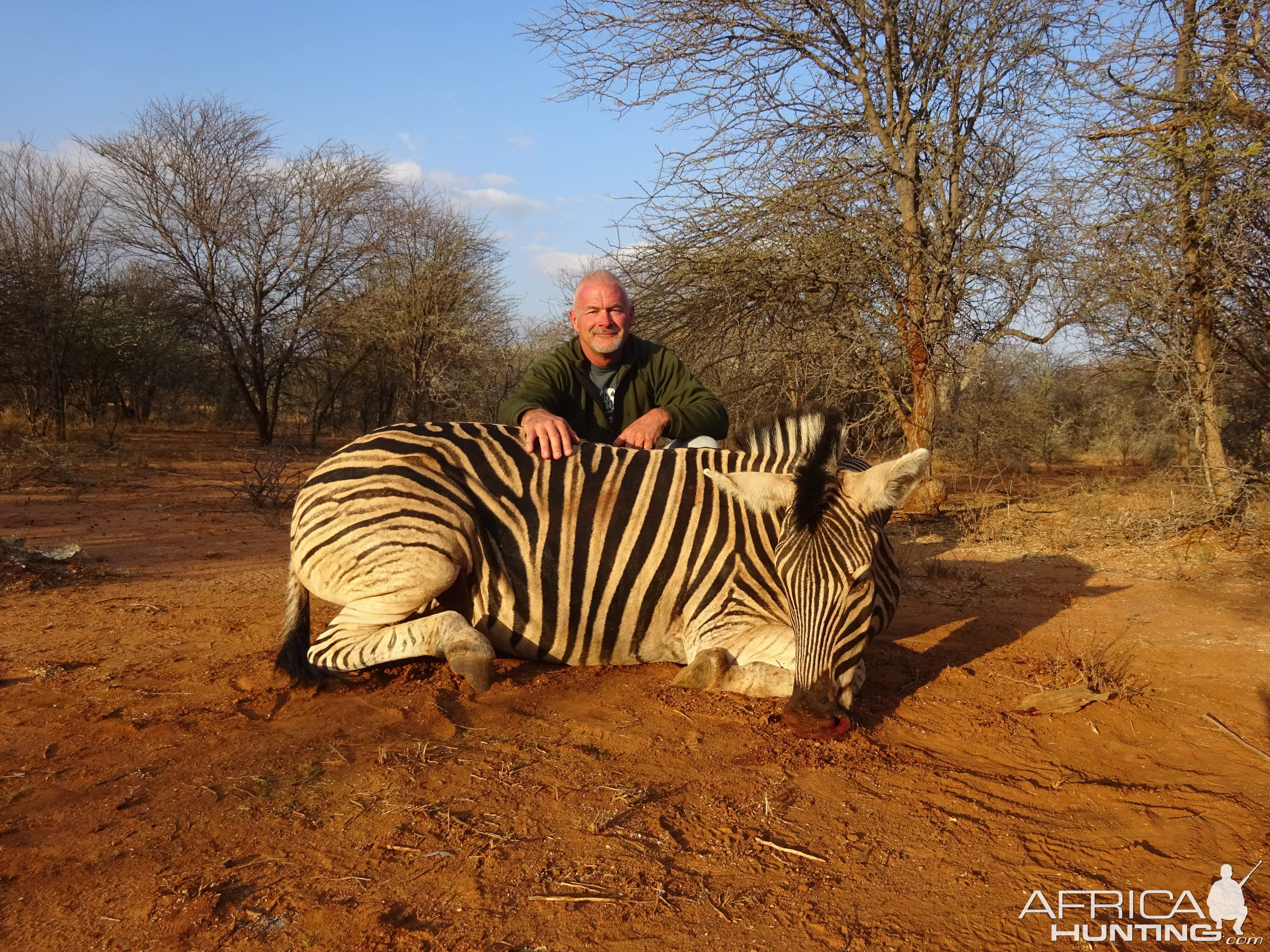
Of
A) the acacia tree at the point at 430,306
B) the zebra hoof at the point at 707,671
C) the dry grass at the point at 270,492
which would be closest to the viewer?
the zebra hoof at the point at 707,671

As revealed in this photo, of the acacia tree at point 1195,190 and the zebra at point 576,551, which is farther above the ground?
the acacia tree at point 1195,190

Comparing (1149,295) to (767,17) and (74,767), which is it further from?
(74,767)

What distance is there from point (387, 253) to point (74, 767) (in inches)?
887

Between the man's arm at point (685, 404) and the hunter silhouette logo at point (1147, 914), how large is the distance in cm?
297

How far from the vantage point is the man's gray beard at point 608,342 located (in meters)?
4.87

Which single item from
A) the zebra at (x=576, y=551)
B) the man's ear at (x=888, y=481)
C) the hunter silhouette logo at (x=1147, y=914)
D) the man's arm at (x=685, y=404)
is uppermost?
the man's arm at (x=685, y=404)

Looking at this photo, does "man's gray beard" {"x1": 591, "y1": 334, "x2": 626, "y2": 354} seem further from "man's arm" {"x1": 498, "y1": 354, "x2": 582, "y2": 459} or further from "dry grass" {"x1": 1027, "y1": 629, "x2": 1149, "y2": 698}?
"dry grass" {"x1": 1027, "y1": 629, "x2": 1149, "y2": 698}

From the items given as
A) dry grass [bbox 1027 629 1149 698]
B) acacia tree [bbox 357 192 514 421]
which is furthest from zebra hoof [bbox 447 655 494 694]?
acacia tree [bbox 357 192 514 421]

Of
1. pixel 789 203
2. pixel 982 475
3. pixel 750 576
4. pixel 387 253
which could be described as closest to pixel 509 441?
pixel 750 576

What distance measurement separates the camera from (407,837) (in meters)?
2.21

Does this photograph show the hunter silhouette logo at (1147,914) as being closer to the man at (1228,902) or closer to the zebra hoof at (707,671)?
the man at (1228,902)

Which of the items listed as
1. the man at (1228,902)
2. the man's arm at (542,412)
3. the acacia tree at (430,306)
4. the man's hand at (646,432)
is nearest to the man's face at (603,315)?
the man's arm at (542,412)

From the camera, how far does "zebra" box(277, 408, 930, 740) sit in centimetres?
337

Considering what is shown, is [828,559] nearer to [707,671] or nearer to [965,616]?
[707,671]
